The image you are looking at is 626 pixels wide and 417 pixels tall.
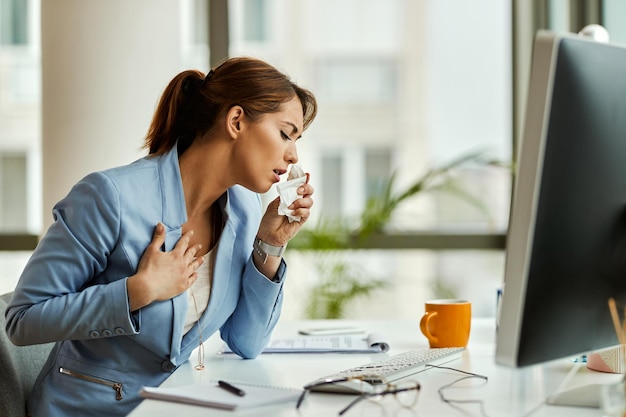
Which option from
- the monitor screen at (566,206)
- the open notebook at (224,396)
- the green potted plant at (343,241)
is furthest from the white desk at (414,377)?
the green potted plant at (343,241)

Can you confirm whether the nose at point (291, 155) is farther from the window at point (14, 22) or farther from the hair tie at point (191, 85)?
the window at point (14, 22)

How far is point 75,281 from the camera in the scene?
4.73ft

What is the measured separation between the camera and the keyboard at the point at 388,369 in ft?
3.75

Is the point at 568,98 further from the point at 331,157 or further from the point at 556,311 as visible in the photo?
A: the point at 331,157

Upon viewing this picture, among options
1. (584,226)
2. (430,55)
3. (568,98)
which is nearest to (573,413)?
(584,226)

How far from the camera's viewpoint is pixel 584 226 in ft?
3.23

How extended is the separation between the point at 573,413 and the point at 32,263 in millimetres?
946

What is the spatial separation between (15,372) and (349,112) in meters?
2.79

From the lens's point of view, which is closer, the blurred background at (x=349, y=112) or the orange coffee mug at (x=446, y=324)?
the orange coffee mug at (x=446, y=324)

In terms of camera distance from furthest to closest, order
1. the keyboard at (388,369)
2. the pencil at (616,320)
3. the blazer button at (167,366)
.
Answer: the blazer button at (167,366)
the keyboard at (388,369)
the pencil at (616,320)

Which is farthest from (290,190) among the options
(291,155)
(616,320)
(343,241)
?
(343,241)

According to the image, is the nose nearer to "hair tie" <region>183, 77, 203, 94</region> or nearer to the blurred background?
"hair tie" <region>183, 77, 203, 94</region>

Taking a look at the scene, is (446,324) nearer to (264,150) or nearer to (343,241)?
(264,150)

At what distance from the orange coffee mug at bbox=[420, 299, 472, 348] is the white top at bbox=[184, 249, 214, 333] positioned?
0.44m
